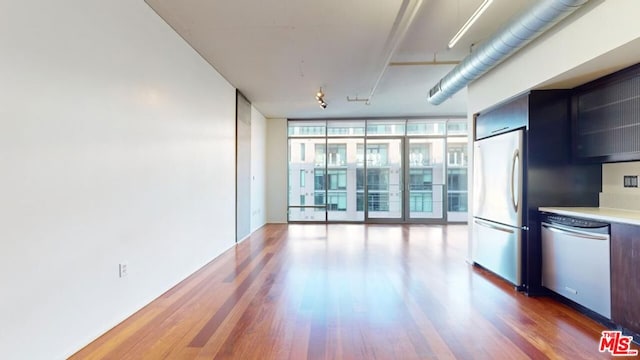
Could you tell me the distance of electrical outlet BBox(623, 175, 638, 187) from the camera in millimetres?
2717

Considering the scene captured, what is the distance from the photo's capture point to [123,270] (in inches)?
97.9

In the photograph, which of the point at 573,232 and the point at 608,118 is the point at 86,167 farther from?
the point at 608,118

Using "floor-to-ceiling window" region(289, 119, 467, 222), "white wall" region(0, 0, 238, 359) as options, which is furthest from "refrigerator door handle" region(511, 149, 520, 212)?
"floor-to-ceiling window" region(289, 119, 467, 222)

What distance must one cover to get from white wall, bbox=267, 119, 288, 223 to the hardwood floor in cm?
360

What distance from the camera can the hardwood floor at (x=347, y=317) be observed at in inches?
81.9

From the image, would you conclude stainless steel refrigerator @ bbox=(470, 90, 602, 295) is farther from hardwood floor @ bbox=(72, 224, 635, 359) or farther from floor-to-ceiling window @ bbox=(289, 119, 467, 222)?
floor-to-ceiling window @ bbox=(289, 119, 467, 222)

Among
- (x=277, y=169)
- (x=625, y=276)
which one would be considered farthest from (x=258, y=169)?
(x=625, y=276)

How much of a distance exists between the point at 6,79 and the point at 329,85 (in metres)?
4.03

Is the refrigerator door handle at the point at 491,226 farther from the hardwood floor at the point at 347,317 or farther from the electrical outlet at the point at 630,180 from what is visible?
the electrical outlet at the point at 630,180

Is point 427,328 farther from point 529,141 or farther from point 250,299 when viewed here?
point 529,141

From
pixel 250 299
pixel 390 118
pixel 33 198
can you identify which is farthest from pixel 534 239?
pixel 390 118

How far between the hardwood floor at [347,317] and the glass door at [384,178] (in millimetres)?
3587

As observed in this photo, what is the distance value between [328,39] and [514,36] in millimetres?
1817

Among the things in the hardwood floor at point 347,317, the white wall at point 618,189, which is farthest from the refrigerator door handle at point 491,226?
the white wall at point 618,189
